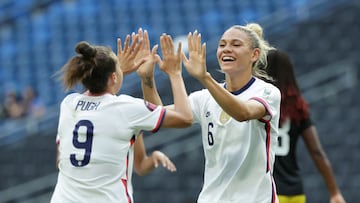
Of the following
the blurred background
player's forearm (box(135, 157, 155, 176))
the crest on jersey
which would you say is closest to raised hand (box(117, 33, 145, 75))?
the crest on jersey

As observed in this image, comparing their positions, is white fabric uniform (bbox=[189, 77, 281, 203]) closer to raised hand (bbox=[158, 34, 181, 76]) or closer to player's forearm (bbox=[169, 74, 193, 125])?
player's forearm (bbox=[169, 74, 193, 125])

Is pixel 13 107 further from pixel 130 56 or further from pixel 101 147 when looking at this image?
pixel 101 147

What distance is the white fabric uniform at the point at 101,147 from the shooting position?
5855 mm

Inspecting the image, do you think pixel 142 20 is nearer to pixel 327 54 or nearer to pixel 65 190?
pixel 327 54

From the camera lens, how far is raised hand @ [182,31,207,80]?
18.3 feet

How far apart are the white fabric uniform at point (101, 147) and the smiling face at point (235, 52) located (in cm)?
50

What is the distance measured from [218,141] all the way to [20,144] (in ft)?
31.1

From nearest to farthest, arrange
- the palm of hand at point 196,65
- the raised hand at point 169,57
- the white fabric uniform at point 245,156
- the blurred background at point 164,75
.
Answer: the palm of hand at point 196,65 → the white fabric uniform at point 245,156 → the raised hand at point 169,57 → the blurred background at point 164,75

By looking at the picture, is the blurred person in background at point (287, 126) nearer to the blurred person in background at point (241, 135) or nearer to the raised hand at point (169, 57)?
the blurred person in background at point (241, 135)

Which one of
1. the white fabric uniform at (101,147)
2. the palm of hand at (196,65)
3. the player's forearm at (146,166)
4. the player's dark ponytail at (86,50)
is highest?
the player's dark ponytail at (86,50)

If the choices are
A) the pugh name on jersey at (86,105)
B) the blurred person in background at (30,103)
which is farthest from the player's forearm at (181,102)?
the blurred person in background at (30,103)

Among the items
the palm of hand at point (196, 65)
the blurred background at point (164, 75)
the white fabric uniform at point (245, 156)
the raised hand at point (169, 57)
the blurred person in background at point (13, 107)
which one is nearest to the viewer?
the palm of hand at point (196, 65)

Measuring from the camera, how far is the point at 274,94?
5887 millimetres

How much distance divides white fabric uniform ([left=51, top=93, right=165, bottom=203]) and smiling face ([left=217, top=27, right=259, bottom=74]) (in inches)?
19.8
